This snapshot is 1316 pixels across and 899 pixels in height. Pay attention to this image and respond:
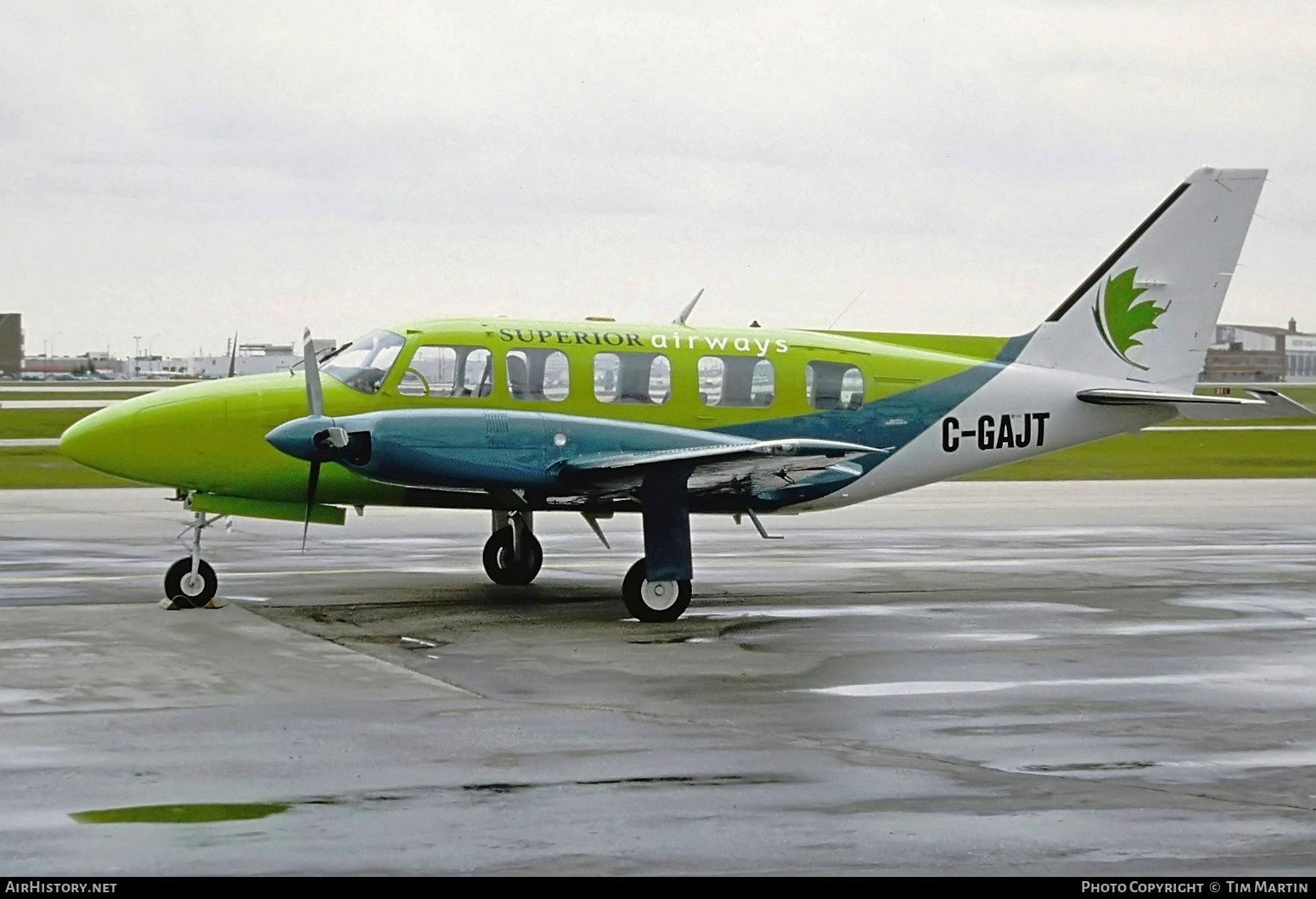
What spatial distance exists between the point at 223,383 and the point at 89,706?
6166 mm

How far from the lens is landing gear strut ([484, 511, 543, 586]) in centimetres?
1883

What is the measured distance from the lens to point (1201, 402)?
1958 cm

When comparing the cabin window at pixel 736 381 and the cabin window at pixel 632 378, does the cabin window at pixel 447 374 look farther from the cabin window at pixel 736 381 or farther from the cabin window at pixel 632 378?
the cabin window at pixel 736 381

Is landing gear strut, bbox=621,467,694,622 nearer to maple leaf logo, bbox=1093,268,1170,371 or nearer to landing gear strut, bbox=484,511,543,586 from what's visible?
landing gear strut, bbox=484,511,543,586

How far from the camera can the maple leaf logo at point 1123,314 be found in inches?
787

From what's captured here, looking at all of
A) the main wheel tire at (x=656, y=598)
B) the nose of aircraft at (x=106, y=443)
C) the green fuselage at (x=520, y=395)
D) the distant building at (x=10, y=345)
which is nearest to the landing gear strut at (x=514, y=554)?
the green fuselage at (x=520, y=395)

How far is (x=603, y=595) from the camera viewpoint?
18.0m

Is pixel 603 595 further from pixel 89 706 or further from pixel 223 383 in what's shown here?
pixel 89 706

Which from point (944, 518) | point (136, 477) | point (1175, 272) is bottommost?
point (944, 518)

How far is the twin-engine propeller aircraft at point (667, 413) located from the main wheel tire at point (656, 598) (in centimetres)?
2

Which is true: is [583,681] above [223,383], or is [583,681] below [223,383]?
below

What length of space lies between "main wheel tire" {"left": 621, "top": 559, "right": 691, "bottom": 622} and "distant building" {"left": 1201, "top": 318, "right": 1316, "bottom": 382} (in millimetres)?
117919

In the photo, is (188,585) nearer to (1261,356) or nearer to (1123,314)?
(1123,314)
